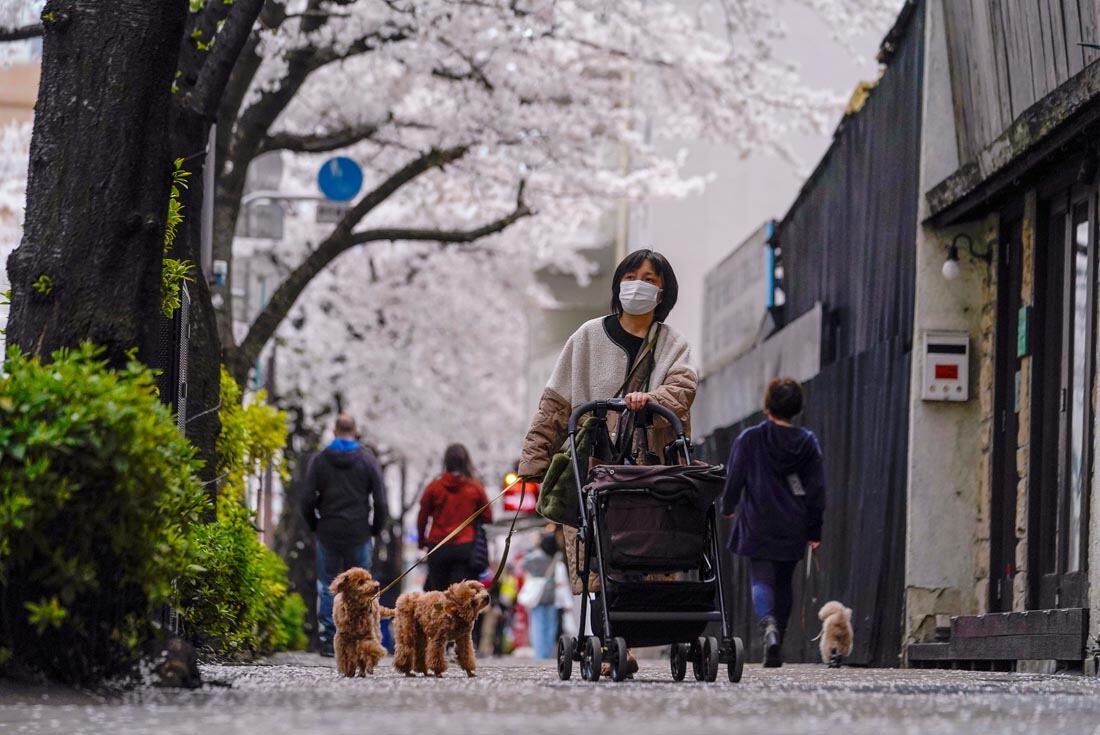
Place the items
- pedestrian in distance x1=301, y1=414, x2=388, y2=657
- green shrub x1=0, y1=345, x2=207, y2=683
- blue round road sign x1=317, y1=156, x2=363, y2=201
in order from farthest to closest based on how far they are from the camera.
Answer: blue round road sign x1=317, y1=156, x2=363, y2=201 → pedestrian in distance x1=301, y1=414, x2=388, y2=657 → green shrub x1=0, y1=345, x2=207, y2=683

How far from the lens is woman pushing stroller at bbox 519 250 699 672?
8.51 meters

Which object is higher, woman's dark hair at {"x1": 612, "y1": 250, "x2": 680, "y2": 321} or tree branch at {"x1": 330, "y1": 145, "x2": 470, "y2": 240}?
tree branch at {"x1": 330, "y1": 145, "x2": 470, "y2": 240}

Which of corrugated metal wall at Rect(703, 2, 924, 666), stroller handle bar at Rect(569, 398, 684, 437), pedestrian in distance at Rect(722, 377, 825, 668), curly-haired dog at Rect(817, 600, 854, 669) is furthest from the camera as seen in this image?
corrugated metal wall at Rect(703, 2, 924, 666)

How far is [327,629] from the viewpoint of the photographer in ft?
50.5

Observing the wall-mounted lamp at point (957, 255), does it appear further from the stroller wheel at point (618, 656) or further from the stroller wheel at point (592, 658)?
the stroller wheel at point (618, 656)

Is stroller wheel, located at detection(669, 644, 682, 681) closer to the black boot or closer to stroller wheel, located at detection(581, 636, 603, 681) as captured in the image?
stroller wheel, located at detection(581, 636, 603, 681)

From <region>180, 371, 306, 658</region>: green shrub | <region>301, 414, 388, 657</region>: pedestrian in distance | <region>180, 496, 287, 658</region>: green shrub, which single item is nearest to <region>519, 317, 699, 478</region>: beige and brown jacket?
<region>180, 371, 306, 658</region>: green shrub

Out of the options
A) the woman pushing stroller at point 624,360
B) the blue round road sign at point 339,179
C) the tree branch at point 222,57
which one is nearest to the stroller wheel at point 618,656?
the woman pushing stroller at point 624,360

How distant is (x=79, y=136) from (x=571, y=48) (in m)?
16.1

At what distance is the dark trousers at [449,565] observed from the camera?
15695mm

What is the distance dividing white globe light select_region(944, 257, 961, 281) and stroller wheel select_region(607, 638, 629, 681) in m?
5.70

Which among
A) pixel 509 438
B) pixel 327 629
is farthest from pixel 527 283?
pixel 327 629

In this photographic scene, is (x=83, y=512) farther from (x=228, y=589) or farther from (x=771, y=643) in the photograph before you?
(x=771, y=643)

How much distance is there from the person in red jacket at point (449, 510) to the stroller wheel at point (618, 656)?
7555 mm
